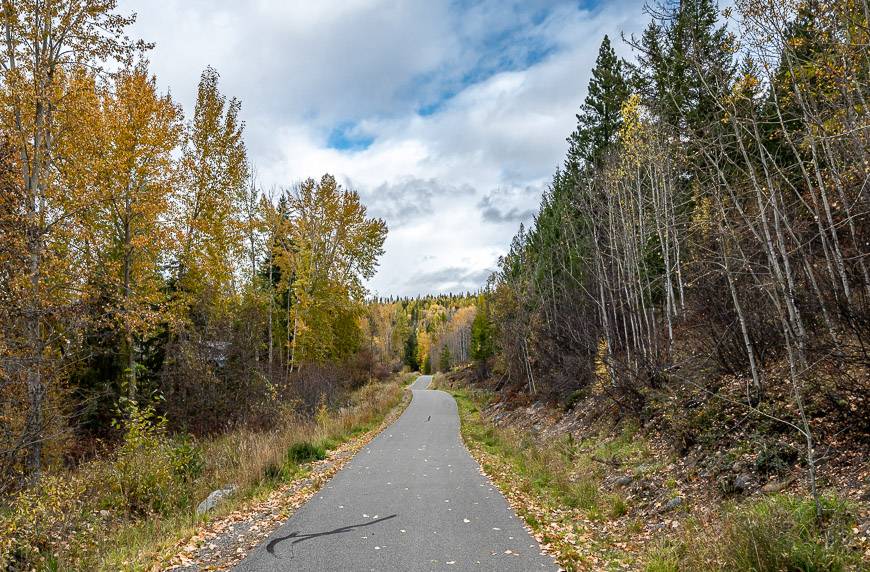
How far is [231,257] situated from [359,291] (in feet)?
29.4

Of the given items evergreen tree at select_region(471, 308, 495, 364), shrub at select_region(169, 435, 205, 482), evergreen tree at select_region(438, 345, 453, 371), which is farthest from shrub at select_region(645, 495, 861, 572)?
evergreen tree at select_region(438, 345, 453, 371)

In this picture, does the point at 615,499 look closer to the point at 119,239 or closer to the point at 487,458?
the point at 487,458

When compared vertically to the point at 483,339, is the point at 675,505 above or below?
below

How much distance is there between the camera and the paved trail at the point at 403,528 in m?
5.66

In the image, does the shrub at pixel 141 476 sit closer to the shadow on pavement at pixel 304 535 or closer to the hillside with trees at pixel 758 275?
the shadow on pavement at pixel 304 535

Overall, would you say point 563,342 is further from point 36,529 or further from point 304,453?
point 36,529

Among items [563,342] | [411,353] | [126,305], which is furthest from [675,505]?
[411,353]

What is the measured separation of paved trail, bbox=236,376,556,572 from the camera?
18.6 ft

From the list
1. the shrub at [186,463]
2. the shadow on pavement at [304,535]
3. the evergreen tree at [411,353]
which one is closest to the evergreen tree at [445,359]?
the evergreen tree at [411,353]

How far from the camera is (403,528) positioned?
6.99 m

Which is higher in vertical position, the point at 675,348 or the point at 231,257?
the point at 231,257

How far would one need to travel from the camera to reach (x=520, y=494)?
9289 mm

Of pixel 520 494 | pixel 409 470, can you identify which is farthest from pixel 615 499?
pixel 409 470

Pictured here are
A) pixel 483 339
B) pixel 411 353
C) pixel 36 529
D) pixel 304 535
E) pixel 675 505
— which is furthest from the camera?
pixel 411 353
